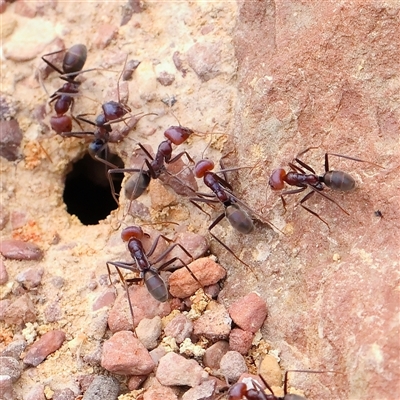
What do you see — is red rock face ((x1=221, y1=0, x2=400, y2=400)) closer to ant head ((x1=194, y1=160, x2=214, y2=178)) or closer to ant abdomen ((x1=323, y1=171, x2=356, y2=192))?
ant abdomen ((x1=323, y1=171, x2=356, y2=192))

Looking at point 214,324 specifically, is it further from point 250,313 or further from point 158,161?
point 158,161

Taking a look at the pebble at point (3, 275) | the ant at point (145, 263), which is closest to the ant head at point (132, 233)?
the ant at point (145, 263)

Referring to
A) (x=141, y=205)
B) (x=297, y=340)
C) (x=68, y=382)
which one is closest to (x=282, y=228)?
(x=297, y=340)

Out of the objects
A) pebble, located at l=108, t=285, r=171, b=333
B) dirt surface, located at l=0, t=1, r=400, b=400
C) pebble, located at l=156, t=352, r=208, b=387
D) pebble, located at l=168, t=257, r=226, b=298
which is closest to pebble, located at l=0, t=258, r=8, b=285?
dirt surface, located at l=0, t=1, r=400, b=400

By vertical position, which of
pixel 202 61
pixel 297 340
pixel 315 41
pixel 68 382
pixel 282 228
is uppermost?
pixel 315 41

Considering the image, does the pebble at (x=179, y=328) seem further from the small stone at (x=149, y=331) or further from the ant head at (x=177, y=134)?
the ant head at (x=177, y=134)

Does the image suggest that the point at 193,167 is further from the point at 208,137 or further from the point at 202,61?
the point at 202,61

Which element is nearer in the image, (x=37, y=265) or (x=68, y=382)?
(x=68, y=382)
